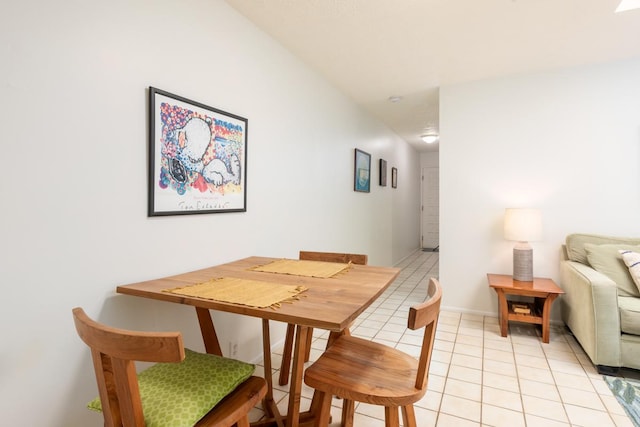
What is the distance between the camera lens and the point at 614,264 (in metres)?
2.44

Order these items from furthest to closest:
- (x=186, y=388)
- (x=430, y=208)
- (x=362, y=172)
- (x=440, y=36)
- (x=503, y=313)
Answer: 1. (x=430, y=208)
2. (x=362, y=172)
3. (x=503, y=313)
4. (x=440, y=36)
5. (x=186, y=388)

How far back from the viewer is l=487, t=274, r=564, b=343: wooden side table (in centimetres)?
264

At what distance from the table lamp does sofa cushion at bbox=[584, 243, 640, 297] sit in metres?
0.39

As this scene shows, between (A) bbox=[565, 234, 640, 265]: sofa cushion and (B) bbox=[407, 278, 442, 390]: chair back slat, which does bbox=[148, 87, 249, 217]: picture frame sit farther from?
(A) bbox=[565, 234, 640, 265]: sofa cushion

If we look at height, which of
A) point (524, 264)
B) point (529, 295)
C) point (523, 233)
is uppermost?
point (523, 233)

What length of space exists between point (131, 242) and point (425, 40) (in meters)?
2.41

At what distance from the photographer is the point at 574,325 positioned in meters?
2.54

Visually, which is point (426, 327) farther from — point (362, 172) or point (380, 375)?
point (362, 172)

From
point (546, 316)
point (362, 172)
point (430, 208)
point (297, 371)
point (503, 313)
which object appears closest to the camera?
point (297, 371)

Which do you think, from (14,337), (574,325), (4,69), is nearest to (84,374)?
(14,337)

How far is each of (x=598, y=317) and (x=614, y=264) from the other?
601 mm

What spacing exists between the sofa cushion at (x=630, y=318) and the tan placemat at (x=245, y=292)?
214 centimetres

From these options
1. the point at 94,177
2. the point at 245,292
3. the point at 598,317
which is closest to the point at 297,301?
the point at 245,292

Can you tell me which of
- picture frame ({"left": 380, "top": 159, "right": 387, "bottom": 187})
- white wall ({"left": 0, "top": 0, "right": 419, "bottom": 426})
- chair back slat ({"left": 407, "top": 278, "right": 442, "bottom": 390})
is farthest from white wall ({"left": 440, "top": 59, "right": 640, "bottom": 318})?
chair back slat ({"left": 407, "top": 278, "right": 442, "bottom": 390})
